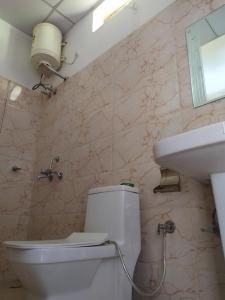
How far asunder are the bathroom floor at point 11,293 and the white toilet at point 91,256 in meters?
0.60

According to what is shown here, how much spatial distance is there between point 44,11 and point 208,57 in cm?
179

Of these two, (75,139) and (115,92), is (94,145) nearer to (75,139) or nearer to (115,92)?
(75,139)

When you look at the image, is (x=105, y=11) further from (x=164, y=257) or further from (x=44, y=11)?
(x=164, y=257)

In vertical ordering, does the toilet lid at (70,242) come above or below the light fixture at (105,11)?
below

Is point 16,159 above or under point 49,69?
under

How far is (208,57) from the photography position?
1288 millimetres

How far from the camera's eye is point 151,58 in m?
1.58

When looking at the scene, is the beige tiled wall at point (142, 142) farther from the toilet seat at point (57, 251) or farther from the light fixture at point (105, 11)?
the light fixture at point (105, 11)

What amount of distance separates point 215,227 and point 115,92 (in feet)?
3.71

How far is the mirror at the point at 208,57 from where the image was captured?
1216 millimetres

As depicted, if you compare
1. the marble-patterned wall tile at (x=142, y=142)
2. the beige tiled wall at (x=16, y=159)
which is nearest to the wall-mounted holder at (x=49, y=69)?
the marble-patterned wall tile at (x=142, y=142)

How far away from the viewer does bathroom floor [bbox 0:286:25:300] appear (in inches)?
59.7

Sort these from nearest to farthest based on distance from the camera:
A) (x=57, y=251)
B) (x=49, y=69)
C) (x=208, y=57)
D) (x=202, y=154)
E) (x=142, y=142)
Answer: (x=202, y=154) → (x=57, y=251) → (x=208, y=57) → (x=142, y=142) → (x=49, y=69)

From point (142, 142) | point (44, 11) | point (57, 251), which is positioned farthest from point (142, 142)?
point (44, 11)
